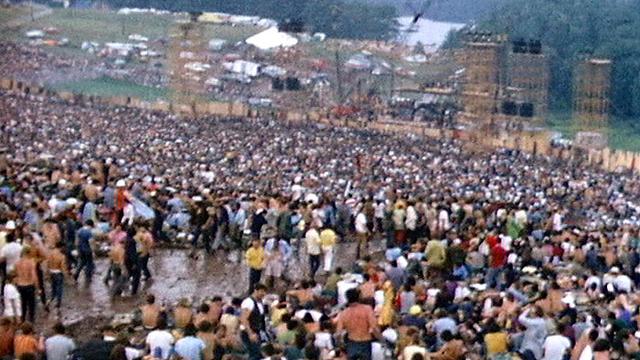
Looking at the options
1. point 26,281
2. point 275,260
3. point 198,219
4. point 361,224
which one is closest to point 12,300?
point 26,281

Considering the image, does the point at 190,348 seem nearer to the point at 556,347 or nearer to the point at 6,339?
the point at 6,339

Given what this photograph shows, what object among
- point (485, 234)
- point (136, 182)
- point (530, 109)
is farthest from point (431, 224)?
point (530, 109)

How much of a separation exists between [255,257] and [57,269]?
2.97m

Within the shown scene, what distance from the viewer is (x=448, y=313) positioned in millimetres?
15938

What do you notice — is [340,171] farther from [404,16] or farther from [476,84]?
[404,16]

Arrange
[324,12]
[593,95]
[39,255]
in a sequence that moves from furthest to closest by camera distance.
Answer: [324,12], [593,95], [39,255]

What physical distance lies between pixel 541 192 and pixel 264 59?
1969 inches

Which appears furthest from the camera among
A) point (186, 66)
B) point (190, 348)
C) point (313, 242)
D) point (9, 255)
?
point (186, 66)

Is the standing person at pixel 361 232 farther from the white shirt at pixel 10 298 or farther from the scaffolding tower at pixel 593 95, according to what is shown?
the scaffolding tower at pixel 593 95

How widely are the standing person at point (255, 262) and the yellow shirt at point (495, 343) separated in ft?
14.2

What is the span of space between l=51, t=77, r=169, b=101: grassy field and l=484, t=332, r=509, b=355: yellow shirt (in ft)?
210

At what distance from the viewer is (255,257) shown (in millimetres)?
18594

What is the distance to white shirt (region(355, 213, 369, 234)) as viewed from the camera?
22.0m

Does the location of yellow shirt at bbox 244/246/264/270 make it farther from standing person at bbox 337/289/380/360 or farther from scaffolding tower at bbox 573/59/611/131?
scaffolding tower at bbox 573/59/611/131
